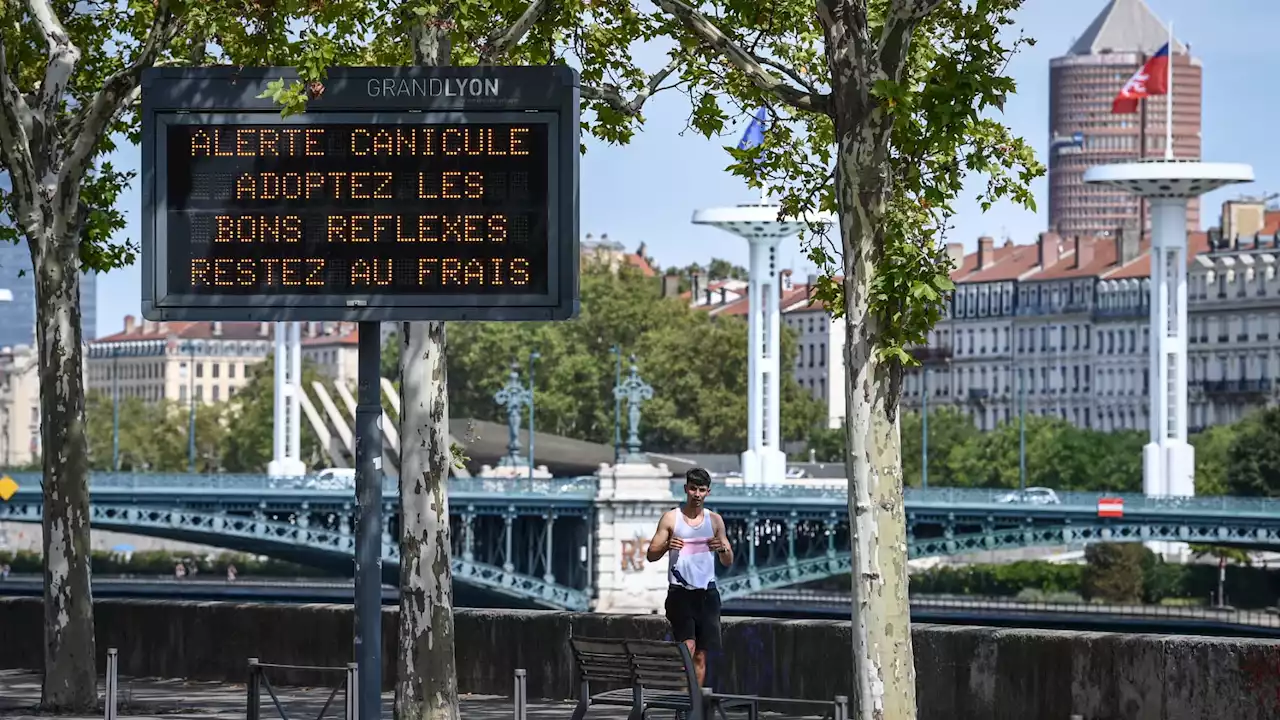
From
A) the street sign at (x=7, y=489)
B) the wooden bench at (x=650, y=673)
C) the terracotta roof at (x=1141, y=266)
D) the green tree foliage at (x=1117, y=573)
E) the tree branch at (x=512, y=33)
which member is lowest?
the green tree foliage at (x=1117, y=573)

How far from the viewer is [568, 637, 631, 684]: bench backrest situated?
1817 cm

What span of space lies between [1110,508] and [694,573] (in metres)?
67.8

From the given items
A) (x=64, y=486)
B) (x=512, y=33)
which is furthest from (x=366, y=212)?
(x=64, y=486)

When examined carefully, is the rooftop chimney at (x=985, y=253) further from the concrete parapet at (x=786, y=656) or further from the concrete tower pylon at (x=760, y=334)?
the concrete parapet at (x=786, y=656)

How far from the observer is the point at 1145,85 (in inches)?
4203

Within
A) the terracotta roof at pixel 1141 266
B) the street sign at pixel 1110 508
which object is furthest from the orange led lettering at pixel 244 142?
the terracotta roof at pixel 1141 266

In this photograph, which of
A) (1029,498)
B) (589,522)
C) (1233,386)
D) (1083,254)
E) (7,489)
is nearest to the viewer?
(7,489)

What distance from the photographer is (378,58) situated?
23047 millimetres

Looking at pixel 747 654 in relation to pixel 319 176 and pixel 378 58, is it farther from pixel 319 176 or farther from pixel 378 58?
pixel 319 176

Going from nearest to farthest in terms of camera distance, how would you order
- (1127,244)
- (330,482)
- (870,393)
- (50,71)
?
(870,393), (50,71), (330,482), (1127,244)

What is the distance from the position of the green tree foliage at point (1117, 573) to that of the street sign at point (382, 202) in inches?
4088

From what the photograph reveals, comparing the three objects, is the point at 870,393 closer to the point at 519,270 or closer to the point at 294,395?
the point at 519,270

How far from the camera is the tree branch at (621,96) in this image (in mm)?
21547

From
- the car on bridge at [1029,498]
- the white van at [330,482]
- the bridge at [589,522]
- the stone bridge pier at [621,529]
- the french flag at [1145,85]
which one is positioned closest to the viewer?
the bridge at [589,522]
